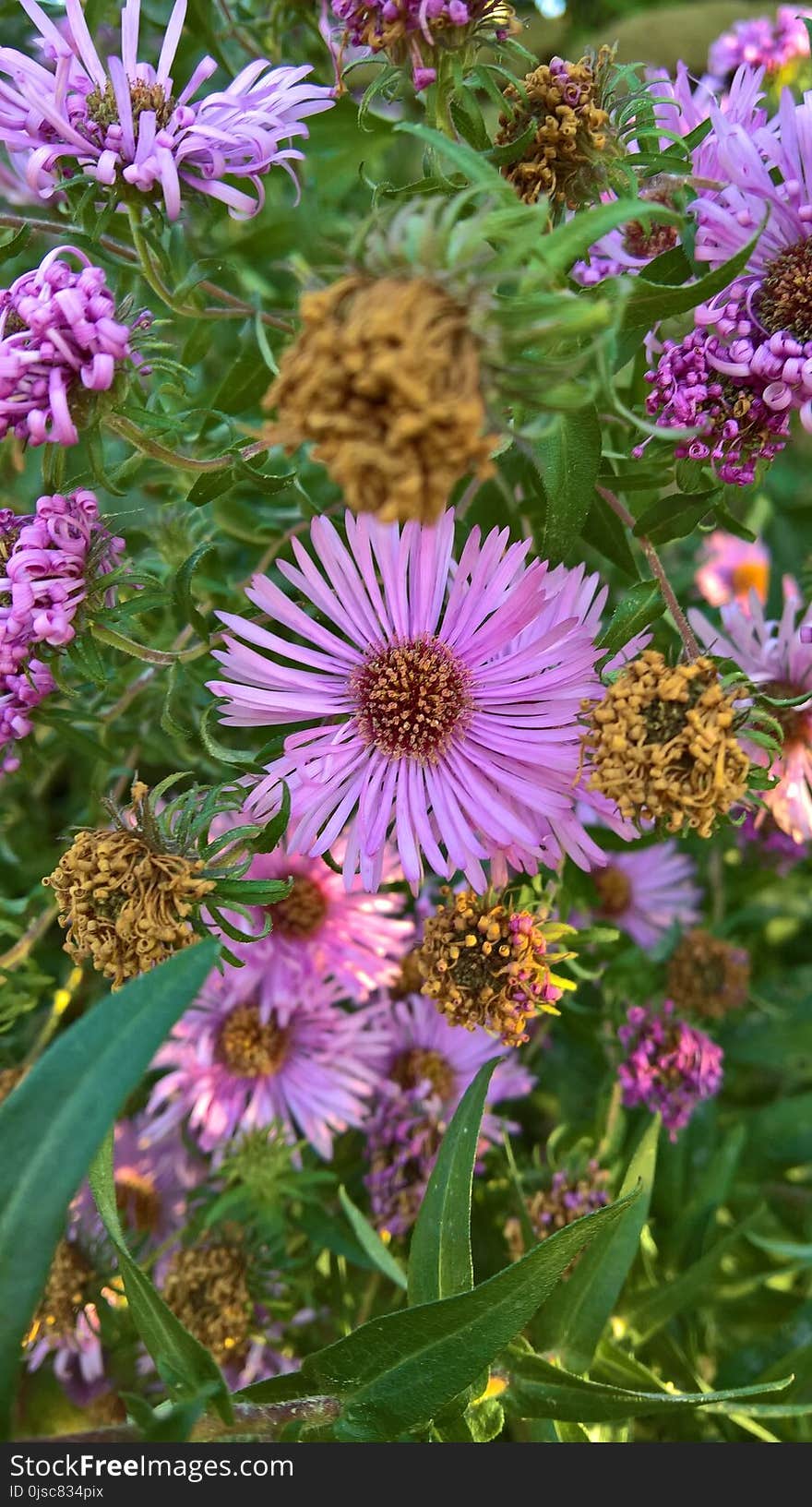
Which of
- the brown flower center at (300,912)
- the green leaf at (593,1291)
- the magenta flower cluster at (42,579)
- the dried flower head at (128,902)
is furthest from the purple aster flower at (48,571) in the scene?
the green leaf at (593,1291)

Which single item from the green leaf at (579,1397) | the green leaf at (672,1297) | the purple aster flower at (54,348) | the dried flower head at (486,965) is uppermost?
the purple aster flower at (54,348)

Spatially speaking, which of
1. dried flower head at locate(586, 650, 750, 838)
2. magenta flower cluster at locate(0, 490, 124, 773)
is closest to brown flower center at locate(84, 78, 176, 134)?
magenta flower cluster at locate(0, 490, 124, 773)

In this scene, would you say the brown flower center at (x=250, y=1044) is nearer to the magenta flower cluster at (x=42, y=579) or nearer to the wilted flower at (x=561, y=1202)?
the wilted flower at (x=561, y=1202)

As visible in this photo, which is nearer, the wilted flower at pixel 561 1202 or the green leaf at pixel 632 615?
the green leaf at pixel 632 615

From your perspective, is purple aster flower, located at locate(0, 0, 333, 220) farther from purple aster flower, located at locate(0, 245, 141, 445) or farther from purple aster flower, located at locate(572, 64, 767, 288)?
purple aster flower, located at locate(572, 64, 767, 288)

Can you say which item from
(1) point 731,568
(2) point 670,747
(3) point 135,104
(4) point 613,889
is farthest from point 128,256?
(1) point 731,568

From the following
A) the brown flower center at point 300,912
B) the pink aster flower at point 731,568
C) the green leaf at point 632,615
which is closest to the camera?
the green leaf at point 632,615
